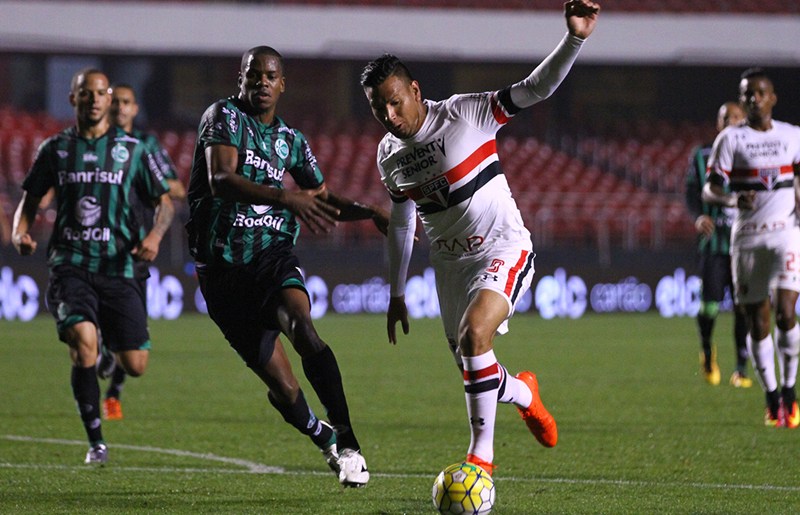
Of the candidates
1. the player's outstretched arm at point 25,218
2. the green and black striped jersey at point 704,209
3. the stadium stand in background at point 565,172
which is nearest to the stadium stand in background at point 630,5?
the stadium stand in background at point 565,172

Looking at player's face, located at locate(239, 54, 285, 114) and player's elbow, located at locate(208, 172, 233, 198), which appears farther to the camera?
player's face, located at locate(239, 54, 285, 114)

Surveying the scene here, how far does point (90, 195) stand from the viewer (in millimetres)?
7312

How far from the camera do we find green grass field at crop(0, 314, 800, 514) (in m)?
5.66

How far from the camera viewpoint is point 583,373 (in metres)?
12.6

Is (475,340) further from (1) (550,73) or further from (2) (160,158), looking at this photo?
(2) (160,158)

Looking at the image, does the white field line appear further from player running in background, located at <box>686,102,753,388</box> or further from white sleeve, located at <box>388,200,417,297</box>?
player running in background, located at <box>686,102,753,388</box>

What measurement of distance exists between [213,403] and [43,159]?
3.37 meters

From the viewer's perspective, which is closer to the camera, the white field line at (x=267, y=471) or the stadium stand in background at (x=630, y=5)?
the white field line at (x=267, y=471)

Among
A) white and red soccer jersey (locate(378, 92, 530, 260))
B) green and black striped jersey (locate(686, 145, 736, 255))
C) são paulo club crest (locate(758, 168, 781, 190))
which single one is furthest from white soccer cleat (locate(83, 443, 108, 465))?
green and black striped jersey (locate(686, 145, 736, 255))

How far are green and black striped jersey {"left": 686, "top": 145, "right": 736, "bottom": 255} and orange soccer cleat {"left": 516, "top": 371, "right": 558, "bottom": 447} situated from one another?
559cm

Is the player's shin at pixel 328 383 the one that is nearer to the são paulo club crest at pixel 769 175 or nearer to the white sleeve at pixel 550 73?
the white sleeve at pixel 550 73

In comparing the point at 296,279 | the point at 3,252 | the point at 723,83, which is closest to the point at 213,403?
the point at 296,279

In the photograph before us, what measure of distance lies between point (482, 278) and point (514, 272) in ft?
0.48

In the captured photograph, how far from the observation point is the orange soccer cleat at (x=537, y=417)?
20.1ft
